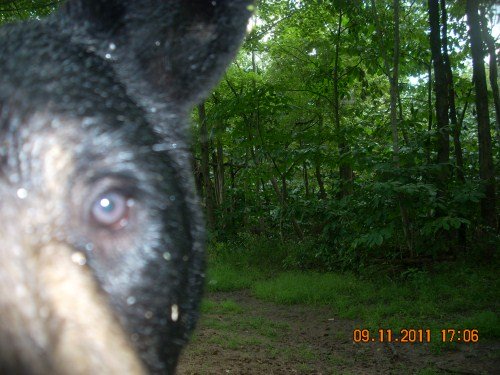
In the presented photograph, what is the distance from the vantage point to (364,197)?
24.5ft

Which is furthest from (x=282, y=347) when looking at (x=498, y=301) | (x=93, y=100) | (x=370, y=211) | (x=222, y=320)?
(x=93, y=100)

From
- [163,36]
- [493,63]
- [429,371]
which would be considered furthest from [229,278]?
[163,36]

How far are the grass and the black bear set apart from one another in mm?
4878

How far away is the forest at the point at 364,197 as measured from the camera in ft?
20.1

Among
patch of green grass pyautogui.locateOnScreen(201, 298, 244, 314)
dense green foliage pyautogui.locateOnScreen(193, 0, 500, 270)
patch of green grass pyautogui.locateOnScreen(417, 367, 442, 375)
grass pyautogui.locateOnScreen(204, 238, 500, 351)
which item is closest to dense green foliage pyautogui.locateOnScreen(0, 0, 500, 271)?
dense green foliage pyautogui.locateOnScreen(193, 0, 500, 270)

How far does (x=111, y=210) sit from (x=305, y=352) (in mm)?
4755

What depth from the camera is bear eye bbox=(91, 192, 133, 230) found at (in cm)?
112

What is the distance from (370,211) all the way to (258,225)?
5037 millimetres

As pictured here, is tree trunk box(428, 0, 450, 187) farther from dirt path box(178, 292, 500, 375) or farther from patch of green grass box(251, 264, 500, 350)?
dirt path box(178, 292, 500, 375)

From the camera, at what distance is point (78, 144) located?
3.66 ft

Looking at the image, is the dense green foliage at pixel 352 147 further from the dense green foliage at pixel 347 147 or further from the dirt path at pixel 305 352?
the dirt path at pixel 305 352
